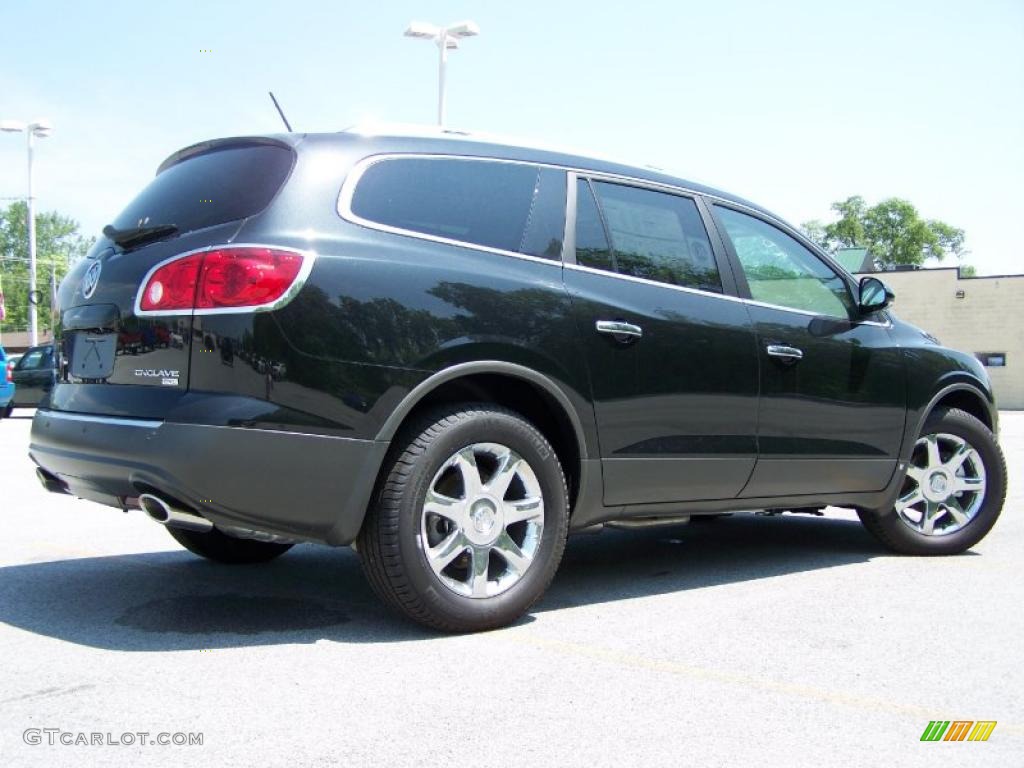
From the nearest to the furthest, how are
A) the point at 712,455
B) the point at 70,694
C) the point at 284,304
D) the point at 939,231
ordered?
the point at 70,694, the point at 284,304, the point at 712,455, the point at 939,231

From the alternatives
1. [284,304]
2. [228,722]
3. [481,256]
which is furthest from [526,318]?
[228,722]

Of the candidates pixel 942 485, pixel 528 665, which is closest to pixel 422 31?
pixel 942 485

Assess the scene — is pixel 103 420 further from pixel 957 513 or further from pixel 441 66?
pixel 441 66

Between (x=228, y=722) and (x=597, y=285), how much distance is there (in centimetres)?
218

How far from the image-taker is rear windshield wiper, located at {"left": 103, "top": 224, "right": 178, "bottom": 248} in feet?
12.5

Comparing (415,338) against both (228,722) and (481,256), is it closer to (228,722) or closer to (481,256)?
(481,256)

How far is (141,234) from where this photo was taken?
3881 millimetres

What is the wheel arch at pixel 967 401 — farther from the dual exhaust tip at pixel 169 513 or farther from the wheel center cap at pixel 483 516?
the dual exhaust tip at pixel 169 513

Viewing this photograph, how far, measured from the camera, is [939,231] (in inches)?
4060

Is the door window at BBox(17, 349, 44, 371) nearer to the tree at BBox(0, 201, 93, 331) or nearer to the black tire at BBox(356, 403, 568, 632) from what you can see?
the black tire at BBox(356, 403, 568, 632)

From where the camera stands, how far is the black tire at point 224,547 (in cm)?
491

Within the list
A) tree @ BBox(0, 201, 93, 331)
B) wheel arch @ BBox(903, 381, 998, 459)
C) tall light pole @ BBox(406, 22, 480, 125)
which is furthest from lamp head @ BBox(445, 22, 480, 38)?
tree @ BBox(0, 201, 93, 331)

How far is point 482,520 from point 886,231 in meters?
105

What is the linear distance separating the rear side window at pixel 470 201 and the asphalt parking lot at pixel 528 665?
4.76 feet
